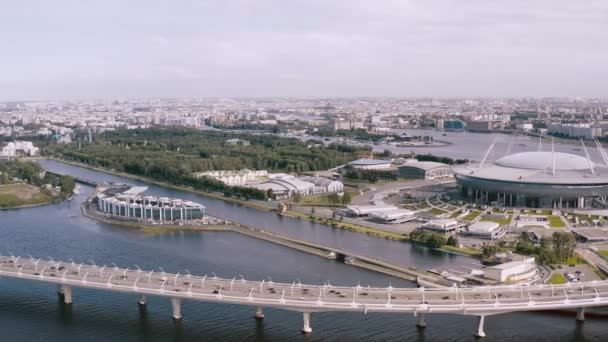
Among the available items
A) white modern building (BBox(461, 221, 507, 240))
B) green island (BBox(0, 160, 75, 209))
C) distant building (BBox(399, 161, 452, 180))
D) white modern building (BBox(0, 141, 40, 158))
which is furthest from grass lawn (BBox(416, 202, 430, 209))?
white modern building (BBox(0, 141, 40, 158))

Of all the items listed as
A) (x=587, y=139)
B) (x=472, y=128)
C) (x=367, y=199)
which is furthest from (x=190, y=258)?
(x=472, y=128)

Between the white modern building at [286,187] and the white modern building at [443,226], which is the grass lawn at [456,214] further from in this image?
the white modern building at [286,187]

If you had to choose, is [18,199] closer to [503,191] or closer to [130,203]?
[130,203]

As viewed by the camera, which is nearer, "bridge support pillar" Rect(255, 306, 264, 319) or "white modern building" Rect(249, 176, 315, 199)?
"bridge support pillar" Rect(255, 306, 264, 319)

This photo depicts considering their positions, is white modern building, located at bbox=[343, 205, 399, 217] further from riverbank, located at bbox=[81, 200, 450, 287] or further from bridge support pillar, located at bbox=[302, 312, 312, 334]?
bridge support pillar, located at bbox=[302, 312, 312, 334]

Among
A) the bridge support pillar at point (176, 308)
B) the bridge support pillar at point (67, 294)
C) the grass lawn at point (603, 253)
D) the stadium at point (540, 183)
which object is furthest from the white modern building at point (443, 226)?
the bridge support pillar at point (67, 294)

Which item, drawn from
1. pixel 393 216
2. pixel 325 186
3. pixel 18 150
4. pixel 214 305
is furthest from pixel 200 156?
pixel 214 305
